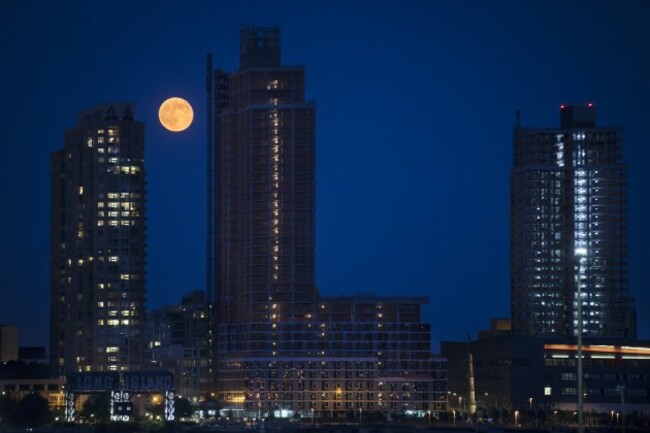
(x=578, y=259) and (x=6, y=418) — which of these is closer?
(x=578, y=259)

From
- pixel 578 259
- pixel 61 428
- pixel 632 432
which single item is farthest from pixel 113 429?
pixel 578 259

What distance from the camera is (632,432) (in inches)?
7869

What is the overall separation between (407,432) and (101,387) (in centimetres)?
4225

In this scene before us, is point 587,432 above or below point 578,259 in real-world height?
below

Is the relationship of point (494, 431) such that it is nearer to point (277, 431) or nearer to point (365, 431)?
point (365, 431)

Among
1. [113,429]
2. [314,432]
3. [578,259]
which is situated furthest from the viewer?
[314,432]

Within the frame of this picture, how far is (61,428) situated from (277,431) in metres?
29.8

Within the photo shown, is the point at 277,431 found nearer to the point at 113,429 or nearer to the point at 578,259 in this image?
the point at 113,429

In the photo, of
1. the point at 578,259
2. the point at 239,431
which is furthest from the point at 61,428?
the point at 578,259

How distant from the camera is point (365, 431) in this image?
199625 millimetres

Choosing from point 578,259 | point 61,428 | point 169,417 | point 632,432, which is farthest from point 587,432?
point 578,259

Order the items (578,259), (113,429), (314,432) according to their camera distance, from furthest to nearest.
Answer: (314,432), (113,429), (578,259)

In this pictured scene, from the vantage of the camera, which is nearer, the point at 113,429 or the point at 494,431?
the point at 113,429

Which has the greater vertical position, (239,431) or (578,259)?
(578,259)
